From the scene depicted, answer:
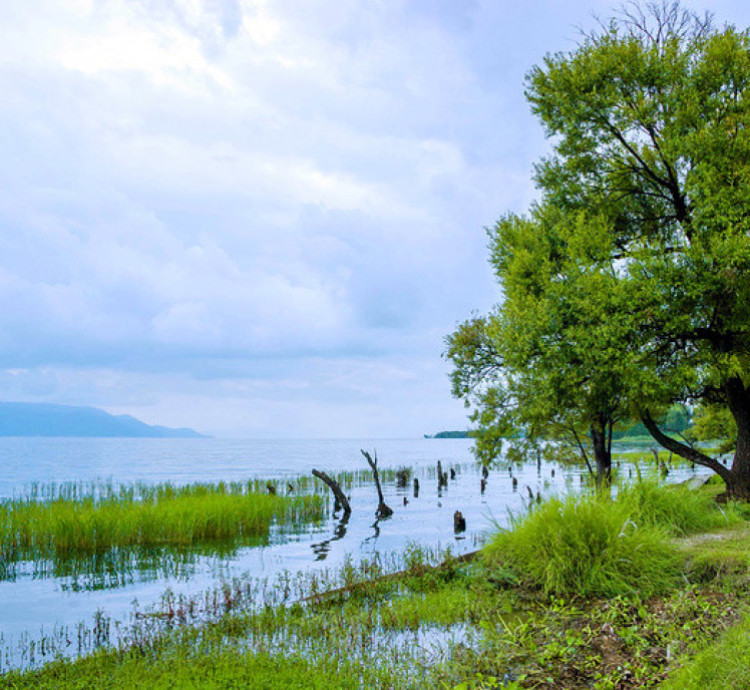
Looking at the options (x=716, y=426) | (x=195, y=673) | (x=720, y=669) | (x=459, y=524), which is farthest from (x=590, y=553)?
(x=716, y=426)

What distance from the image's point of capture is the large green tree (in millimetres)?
16266

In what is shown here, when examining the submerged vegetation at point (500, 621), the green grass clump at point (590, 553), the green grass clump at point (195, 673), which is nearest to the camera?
the green grass clump at point (195, 673)

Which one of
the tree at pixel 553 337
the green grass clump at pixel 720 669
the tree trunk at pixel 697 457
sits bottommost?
the green grass clump at pixel 720 669

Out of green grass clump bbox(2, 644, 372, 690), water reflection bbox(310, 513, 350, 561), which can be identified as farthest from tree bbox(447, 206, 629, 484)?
green grass clump bbox(2, 644, 372, 690)

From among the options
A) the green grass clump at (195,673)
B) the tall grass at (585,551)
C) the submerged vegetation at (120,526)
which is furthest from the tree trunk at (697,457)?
the green grass clump at (195,673)

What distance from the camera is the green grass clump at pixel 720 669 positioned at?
5.53 meters

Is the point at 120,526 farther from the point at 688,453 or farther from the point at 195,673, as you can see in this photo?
the point at 688,453

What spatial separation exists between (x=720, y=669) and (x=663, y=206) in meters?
18.8

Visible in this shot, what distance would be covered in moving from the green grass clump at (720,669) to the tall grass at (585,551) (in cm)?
322

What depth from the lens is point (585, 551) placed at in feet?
33.9

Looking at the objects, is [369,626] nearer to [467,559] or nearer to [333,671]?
[333,671]

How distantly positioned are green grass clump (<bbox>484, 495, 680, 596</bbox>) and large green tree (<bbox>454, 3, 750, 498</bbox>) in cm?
640

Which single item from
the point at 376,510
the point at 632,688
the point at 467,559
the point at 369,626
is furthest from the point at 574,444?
the point at 632,688

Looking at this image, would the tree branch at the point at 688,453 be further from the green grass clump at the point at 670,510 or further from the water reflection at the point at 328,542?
the water reflection at the point at 328,542
